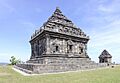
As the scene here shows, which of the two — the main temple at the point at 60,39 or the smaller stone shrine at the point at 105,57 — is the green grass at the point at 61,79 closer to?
the main temple at the point at 60,39

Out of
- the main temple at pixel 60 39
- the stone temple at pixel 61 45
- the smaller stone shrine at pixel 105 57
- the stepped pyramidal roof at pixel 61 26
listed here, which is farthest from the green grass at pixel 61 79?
the smaller stone shrine at pixel 105 57

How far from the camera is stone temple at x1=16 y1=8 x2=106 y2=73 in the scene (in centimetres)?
2431

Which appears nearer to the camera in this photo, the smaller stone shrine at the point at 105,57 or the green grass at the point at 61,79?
the green grass at the point at 61,79

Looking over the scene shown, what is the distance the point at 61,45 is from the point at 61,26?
433cm

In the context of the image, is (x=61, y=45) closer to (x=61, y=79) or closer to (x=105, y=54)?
(x=61, y=79)

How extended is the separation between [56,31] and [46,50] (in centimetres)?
434

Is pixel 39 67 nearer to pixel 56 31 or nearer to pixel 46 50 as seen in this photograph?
pixel 46 50

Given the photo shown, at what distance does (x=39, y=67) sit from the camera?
59.3 feet

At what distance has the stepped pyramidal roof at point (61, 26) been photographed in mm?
27219

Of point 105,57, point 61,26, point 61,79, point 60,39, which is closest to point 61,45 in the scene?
point 60,39

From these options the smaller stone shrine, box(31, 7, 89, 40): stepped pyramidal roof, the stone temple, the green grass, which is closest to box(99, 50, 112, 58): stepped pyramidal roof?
the smaller stone shrine

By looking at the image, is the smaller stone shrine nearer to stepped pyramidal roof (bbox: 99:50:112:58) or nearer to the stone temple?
stepped pyramidal roof (bbox: 99:50:112:58)

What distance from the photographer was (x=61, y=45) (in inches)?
1093

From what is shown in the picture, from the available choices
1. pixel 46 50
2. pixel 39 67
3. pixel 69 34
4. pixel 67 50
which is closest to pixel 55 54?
pixel 46 50
